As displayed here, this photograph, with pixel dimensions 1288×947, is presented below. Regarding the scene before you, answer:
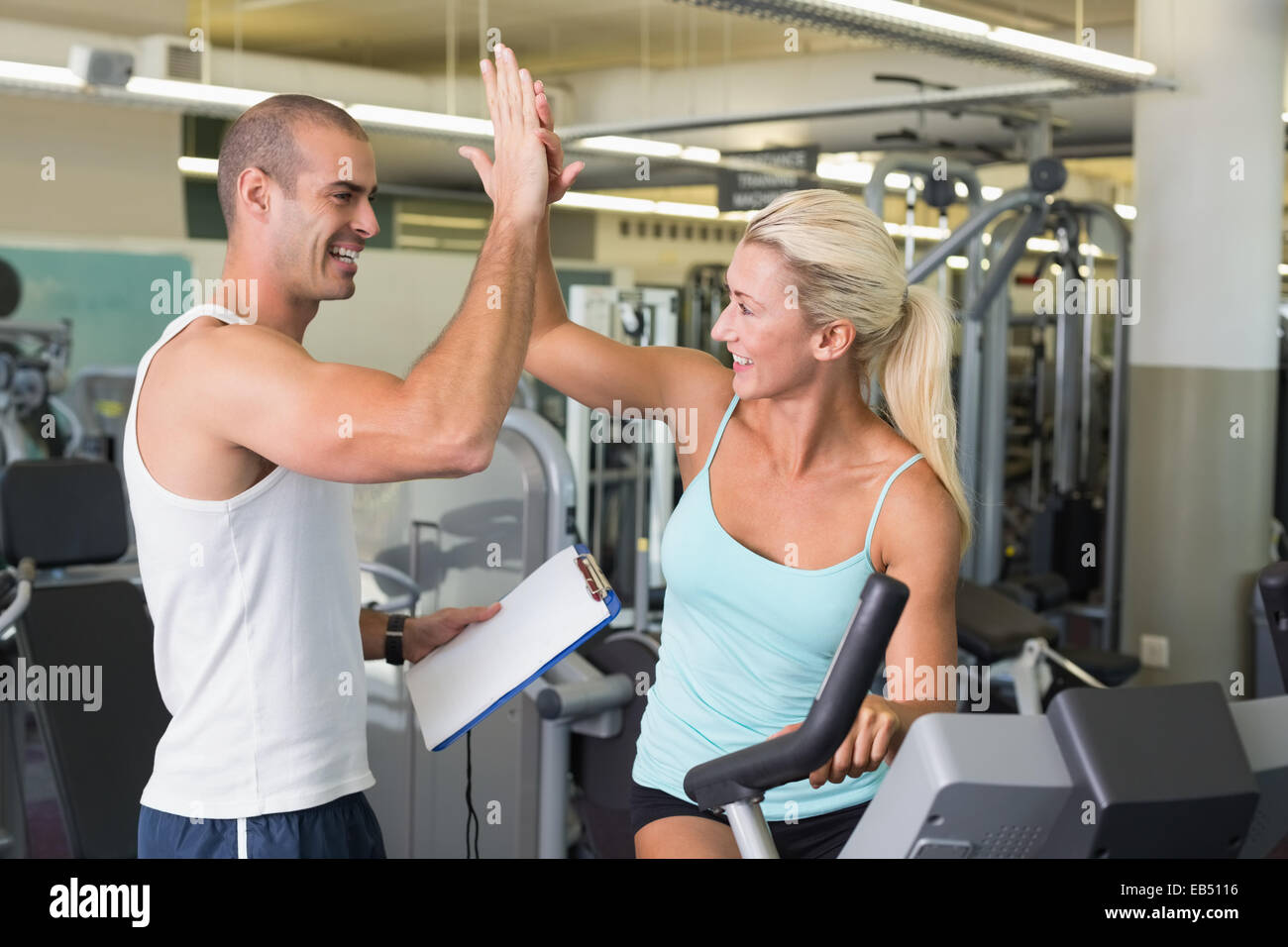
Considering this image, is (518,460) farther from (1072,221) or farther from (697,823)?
(1072,221)

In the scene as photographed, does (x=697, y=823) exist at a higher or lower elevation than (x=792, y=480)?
lower

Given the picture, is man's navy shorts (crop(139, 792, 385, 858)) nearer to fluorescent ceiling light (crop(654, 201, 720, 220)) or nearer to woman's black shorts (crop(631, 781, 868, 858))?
woman's black shorts (crop(631, 781, 868, 858))

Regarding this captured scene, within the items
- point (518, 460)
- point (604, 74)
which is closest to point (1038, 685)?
point (518, 460)

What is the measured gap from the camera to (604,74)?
9008 millimetres

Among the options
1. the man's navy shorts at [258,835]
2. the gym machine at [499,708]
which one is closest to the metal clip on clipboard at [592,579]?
the man's navy shorts at [258,835]

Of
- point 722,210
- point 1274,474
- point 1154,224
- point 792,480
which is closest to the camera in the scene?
point 792,480

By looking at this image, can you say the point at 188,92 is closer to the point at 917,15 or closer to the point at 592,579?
the point at 917,15

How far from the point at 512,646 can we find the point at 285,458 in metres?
0.48

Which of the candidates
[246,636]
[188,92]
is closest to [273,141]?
[246,636]

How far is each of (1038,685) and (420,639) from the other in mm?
2399

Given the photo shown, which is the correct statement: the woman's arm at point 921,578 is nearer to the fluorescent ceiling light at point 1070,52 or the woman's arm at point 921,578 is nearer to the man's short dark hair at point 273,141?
the man's short dark hair at point 273,141

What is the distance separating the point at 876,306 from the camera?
5.83 ft

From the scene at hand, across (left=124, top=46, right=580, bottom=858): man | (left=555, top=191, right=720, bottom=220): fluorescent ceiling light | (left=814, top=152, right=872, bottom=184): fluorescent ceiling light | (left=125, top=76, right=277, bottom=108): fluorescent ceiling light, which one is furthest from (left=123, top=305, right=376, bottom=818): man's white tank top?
(left=555, top=191, right=720, bottom=220): fluorescent ceiling light

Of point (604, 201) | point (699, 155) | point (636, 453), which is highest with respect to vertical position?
point (604, 201)
